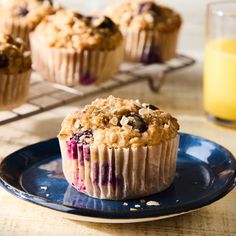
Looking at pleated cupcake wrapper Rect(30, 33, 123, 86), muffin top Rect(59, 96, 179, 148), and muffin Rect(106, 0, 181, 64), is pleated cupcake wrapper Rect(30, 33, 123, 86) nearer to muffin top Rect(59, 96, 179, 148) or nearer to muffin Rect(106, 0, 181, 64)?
muffin Rect(106, 0, 181, 64)

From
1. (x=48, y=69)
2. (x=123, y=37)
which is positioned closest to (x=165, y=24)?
(x=123, y=37)

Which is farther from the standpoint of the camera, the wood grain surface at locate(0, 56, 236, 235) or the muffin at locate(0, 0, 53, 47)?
the muffin at locate(0, 0, 53, 47)

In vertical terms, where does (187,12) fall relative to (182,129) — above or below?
above

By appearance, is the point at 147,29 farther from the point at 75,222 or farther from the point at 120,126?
the point at 75,222

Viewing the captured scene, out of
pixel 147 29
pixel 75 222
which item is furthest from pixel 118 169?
pixel 147 29

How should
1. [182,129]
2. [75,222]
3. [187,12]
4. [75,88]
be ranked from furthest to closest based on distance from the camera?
[187,12]
[75,88]
[182,129]
[75,222]

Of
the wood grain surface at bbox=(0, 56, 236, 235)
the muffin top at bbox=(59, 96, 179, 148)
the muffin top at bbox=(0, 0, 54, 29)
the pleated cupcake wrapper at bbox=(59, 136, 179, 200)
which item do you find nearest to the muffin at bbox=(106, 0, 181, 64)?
the muffin top at bbox=(0, 0, 54, 29)
